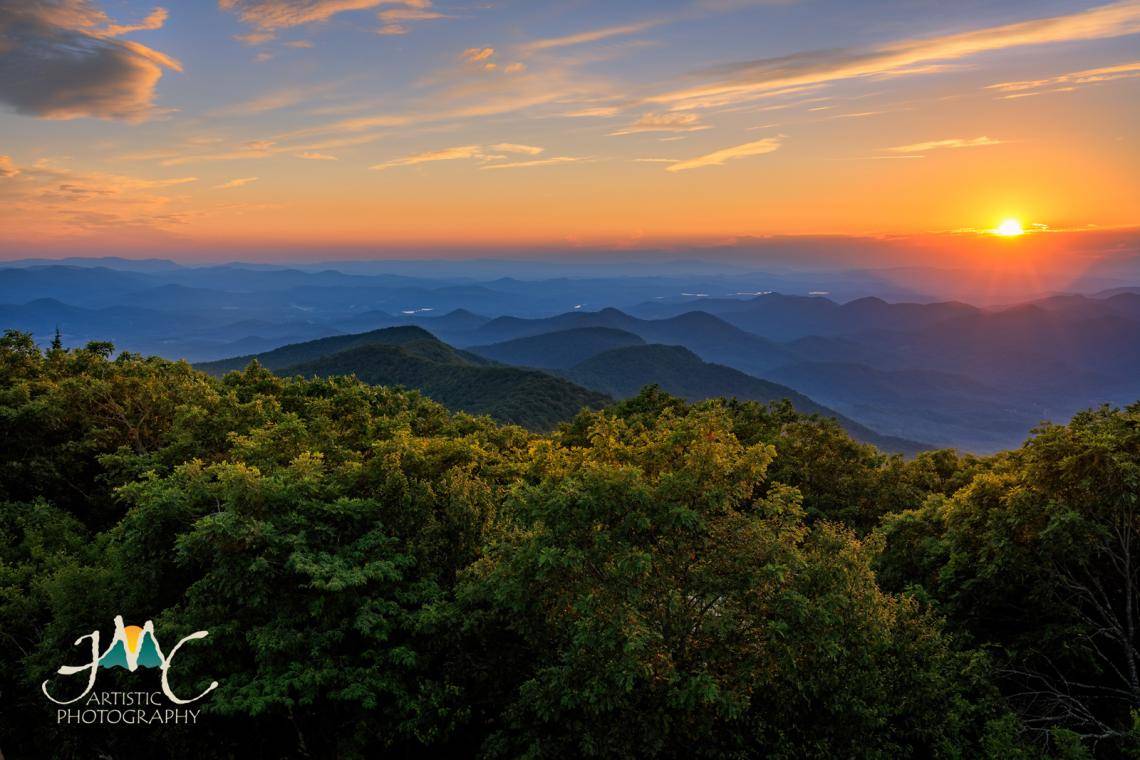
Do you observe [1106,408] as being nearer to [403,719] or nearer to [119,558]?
[403,719]

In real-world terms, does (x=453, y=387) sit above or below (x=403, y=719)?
below

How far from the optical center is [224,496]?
12680 millimetres

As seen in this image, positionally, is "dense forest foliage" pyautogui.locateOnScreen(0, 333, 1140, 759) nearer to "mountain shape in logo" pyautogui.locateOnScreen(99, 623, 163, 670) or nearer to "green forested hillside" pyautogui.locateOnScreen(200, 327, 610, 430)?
"mountain shape in logo" pyautogui.locateOnScreen(99, 623, 163, 670)

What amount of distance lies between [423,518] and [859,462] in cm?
2095

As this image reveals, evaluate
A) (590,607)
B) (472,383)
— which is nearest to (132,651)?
(590,607)

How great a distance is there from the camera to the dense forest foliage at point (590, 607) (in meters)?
10.3

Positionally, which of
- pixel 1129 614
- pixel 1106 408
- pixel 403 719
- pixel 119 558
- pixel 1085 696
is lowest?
pixel 1085 696

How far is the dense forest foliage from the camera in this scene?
404 inches

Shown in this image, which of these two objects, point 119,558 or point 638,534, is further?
point 119,558

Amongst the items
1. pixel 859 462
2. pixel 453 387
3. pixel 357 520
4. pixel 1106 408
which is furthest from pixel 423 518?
pixel 453 387

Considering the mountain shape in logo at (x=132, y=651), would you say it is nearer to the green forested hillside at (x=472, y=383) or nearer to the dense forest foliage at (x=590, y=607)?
the dense forest foliage at (x=590, y=607)

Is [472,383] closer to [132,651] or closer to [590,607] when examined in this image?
[132,651]

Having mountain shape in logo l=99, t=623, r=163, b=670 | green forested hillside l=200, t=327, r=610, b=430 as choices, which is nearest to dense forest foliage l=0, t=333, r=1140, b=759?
mountain shape in logo l=99, t=623, r=163, b=670

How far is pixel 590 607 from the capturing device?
32.3ft
